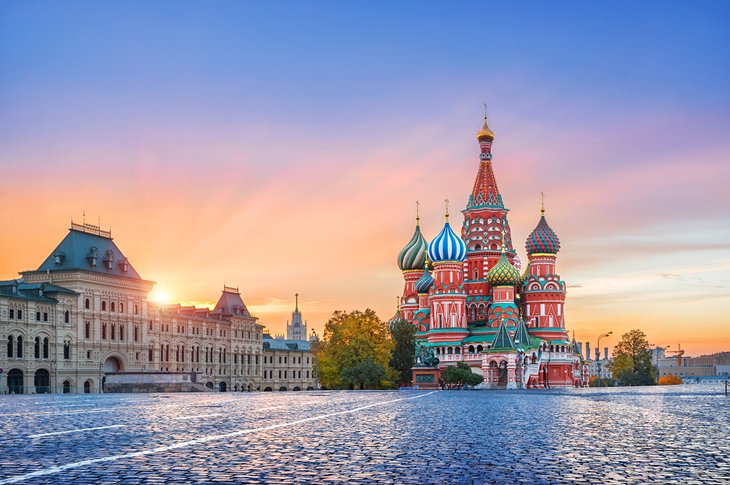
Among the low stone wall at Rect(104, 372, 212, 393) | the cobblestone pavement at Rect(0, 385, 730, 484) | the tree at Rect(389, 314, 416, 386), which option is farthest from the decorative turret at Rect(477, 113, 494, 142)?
the cobblestone pavement at Rect(0, 385, 730, 484)

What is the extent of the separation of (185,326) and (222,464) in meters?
91.2

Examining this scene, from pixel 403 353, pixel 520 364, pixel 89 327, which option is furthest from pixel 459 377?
pixel 89 327

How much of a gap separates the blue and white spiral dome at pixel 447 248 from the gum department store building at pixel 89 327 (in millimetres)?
30525

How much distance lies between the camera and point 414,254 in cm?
11669

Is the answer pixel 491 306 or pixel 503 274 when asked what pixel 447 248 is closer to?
pixel 503 274

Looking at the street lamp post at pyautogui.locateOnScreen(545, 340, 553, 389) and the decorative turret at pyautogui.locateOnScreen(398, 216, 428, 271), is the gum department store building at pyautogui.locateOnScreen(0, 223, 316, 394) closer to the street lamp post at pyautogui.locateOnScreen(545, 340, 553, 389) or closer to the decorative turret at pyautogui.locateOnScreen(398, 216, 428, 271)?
the decorative turret at pyautogui.locateOnScreen(398, 216, 428, 271)

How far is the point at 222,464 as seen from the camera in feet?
34.3

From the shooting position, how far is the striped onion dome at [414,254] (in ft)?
381

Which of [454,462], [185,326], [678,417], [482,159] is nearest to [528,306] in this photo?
[482,159]

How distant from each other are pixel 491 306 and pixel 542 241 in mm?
10027

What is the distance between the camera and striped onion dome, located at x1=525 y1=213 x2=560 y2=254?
99500 mm

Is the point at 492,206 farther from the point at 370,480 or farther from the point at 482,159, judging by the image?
the point at 370,480

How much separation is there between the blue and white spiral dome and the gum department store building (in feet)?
100

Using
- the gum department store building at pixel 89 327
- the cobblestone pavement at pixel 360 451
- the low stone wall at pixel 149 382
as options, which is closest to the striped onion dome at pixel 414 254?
the gum department store building at pixel 89 327
